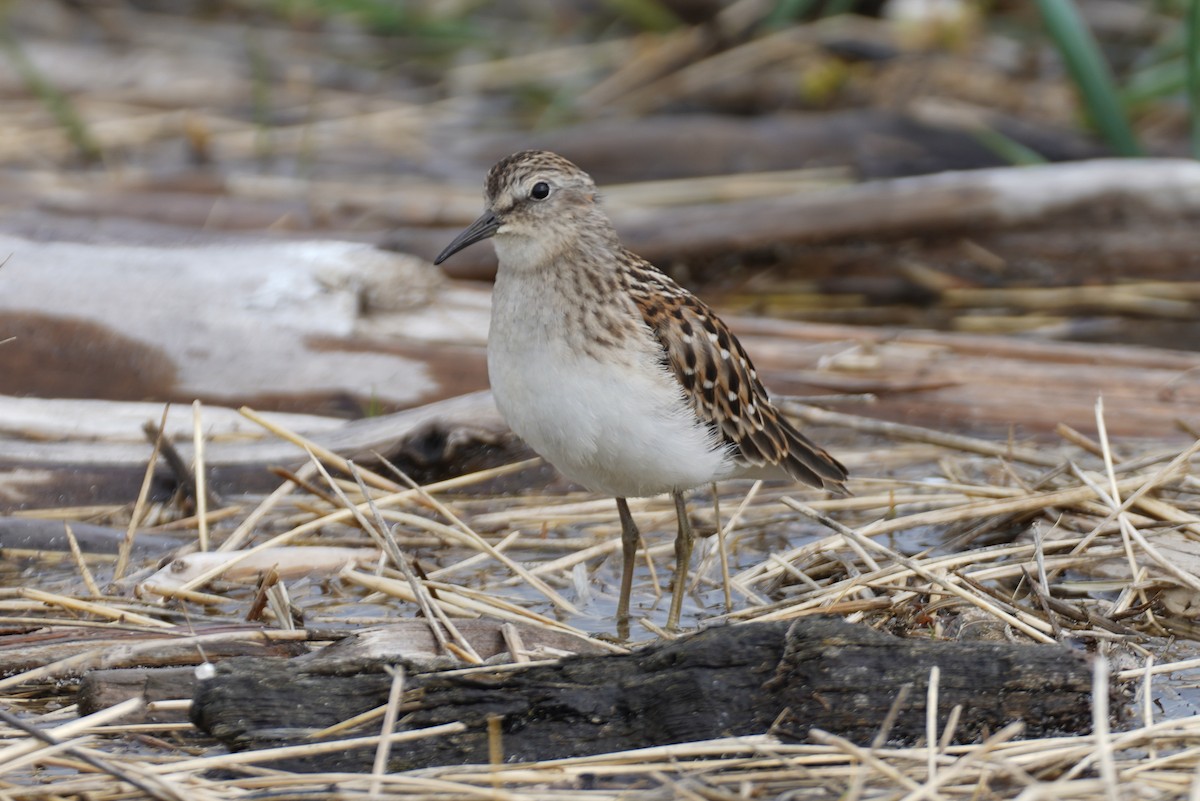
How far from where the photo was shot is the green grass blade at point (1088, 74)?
6.86 m

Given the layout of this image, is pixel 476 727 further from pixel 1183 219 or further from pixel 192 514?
pixel 1183 219

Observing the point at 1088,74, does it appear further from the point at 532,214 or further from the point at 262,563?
the point at 262,563

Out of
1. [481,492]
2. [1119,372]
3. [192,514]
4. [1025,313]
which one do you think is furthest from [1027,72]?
[192,514]

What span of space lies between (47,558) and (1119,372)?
3.77 m

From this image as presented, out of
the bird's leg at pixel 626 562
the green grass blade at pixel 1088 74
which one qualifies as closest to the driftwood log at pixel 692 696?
the bird's leg at pixel 626 562

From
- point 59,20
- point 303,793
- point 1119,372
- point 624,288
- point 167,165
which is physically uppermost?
point 59,20

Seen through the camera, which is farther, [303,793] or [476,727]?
[476,727]

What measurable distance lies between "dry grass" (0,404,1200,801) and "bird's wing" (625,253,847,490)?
8.6 inches

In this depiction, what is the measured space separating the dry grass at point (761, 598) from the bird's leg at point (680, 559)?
115 mm

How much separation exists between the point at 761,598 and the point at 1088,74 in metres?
3.91

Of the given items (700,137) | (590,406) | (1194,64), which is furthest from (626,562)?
(700,137)

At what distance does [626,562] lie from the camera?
169 inches

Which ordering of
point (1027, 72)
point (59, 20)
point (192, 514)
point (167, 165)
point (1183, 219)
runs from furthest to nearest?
point (59, 20) → point (1027, 72) → point (167, 165) → point (1183, 219) → point (192, 514)

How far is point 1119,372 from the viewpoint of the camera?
5.60 m
